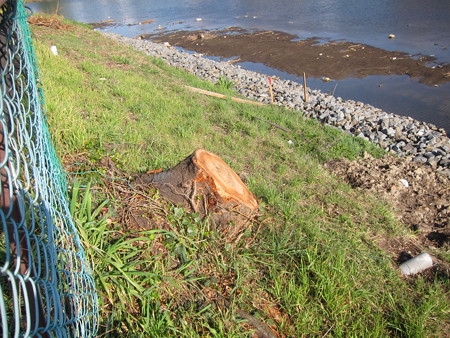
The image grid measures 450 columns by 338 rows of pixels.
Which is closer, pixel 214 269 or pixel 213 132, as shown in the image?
pixel 214 269

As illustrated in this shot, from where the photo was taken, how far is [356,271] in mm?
2924

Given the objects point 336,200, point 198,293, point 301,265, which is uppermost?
point 198,293

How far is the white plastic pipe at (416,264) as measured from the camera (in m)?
3.21

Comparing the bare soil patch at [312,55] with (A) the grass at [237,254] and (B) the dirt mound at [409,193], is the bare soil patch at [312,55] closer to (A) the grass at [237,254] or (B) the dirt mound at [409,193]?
(B) the dirt mound at [409,193]

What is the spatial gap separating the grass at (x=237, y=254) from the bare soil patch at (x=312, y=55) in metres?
9.53

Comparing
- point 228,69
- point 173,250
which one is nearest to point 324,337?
point 173,250

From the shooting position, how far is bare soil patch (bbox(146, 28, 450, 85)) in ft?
41.4

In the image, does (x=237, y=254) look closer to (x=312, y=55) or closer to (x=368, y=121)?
(x=368, y=121)

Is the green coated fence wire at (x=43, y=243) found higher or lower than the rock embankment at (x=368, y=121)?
higher

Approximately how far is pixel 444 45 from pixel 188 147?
1445cm

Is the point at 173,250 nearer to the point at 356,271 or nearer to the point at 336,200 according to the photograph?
the point at 356,271

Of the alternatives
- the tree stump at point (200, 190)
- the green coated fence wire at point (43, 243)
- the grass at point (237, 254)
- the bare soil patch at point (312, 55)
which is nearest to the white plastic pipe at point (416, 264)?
the grass at point (237, 254)

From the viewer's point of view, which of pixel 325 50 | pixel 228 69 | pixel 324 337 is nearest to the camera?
pixel 324 337

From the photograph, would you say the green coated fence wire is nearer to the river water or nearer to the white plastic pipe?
the white plastic pipe
